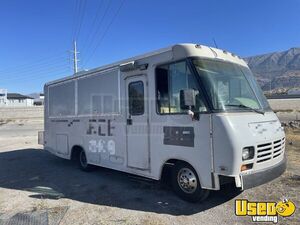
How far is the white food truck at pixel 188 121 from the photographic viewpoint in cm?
498

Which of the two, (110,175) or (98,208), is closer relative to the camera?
(98,208)

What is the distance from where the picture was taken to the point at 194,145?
531cm

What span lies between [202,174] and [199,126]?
829 millimetres

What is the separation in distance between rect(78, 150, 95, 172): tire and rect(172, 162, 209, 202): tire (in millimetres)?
3496

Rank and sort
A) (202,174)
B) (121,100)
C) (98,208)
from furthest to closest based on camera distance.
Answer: (121,100) < (98,208) < (202,174)

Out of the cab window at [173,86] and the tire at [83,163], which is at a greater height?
the cab window at [173,86]

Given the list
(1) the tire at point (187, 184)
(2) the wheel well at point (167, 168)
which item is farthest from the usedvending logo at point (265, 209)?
(2) the wheel well at point (167, 168)

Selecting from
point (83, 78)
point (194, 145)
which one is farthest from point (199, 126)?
point (83, 78)

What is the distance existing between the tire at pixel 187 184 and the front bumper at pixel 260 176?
81cm

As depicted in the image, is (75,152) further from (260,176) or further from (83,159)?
(260,176)

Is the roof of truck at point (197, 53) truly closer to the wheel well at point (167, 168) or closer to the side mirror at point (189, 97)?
the side mirror at point (189, 97)

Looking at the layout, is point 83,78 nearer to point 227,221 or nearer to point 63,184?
point 63,184

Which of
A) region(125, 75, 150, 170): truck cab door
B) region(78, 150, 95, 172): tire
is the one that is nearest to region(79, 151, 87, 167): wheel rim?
region(78, 150, 95, 172): tire

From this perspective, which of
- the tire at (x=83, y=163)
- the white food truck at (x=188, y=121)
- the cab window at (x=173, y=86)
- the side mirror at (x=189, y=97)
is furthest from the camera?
the tire at (x=83, y=163)
